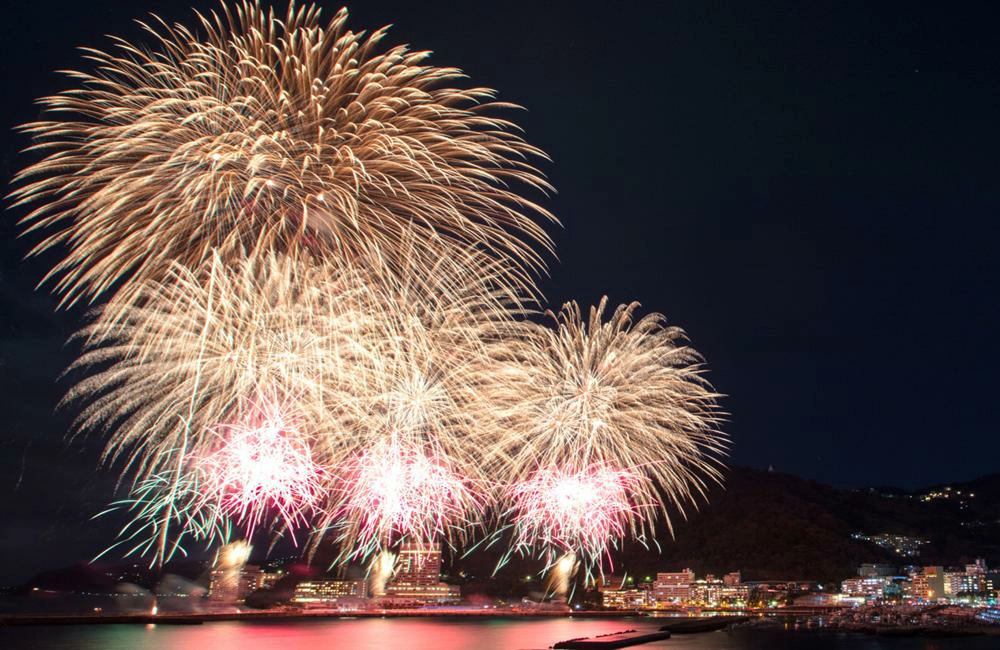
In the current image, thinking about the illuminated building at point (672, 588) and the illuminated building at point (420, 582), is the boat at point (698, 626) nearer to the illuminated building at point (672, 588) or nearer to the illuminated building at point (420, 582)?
the illuminated building at point (672, 588)

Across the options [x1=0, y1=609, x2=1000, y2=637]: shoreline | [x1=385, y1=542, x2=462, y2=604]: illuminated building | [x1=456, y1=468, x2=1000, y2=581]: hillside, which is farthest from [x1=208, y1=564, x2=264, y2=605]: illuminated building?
[x1=456, y1=468, x2=1000, y2=581]: hillside

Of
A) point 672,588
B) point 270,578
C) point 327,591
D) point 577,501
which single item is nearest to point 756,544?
point 672,588

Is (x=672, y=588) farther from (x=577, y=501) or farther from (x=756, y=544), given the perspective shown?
(x=577, y=501)

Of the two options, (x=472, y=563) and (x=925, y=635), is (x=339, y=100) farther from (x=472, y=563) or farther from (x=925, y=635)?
(x=472, y=563)

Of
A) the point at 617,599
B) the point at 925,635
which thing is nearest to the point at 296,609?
the point at 617,599

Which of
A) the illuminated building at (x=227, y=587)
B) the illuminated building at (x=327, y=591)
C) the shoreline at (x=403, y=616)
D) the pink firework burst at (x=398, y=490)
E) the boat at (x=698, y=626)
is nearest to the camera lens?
the pink firework burst at (x=398, y=490)

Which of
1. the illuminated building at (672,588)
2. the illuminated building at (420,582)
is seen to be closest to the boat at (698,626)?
the illuminated building at (672,588)

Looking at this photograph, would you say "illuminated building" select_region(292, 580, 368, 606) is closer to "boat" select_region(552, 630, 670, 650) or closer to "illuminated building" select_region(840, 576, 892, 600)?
"illuminated building" select_region(840, 576, 892, 600)
